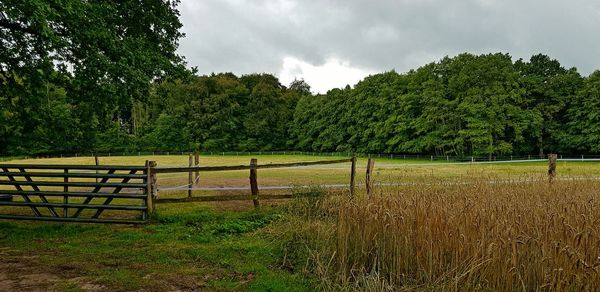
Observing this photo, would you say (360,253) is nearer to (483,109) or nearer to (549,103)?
(483,109)

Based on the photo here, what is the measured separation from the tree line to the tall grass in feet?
19.0

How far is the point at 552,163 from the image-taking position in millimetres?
13422

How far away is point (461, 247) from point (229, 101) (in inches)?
2720

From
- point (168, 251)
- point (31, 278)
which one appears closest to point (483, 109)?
point (168, 251)

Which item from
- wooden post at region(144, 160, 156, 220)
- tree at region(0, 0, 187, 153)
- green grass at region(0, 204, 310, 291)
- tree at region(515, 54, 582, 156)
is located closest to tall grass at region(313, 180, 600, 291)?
green grass at region(0, 204, 310, 291)

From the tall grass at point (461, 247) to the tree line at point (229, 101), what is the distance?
19.0ft

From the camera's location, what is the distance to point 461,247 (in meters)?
4.49

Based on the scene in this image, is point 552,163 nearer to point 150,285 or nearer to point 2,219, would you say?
point 150,285

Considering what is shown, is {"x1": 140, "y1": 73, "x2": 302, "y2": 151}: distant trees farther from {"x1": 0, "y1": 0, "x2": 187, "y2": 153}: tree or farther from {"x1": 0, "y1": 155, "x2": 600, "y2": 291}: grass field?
Answer: {"x1": 0, "y1": 155, "x2": 600, "y2": 291}: grass field

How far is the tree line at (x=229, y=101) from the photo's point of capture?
30.7 ft

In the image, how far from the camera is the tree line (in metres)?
9.35

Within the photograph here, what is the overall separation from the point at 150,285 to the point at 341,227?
2.55 meters

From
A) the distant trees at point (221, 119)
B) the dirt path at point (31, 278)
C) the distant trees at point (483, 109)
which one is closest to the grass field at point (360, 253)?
the dirt path at point (31, 278)

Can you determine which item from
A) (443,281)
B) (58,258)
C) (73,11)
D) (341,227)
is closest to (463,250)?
(443,281)
